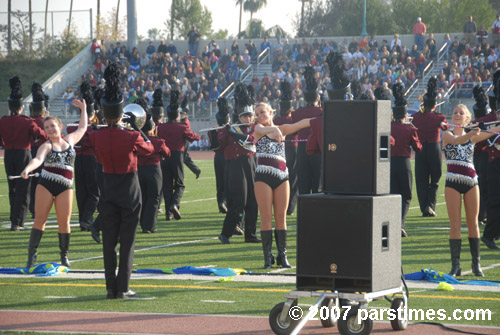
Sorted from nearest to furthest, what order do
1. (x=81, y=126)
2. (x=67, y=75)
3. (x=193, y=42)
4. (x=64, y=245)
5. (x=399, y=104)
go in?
(x=81, y=126) < (x=64, y=245) < (x=399, y=104) < (x=193, y=42) < (x=67, y=75)

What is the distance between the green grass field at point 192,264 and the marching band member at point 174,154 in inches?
16.1

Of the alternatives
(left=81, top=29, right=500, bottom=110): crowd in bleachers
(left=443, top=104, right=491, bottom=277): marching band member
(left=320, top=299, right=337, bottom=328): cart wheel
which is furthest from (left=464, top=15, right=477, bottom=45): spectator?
(left=320, top=299, right=337, bottom=328): cart wheel

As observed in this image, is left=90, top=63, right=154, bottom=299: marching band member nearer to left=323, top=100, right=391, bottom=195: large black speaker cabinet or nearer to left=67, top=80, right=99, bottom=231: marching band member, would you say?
left=323, top=100, right=391, bottom=195: large black speaker cabinet

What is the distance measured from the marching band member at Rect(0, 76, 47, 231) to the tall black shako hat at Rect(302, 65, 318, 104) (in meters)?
4.17

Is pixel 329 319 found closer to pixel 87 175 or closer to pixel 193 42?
pixel 87 175

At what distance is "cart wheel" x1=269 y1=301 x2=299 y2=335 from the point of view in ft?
21.8

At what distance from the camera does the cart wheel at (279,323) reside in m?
6.64

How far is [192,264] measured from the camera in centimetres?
1033

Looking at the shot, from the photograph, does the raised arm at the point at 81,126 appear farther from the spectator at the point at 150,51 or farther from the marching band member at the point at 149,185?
the spectator at the point at 150,51

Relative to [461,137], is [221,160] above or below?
below

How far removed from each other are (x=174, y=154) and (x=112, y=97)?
687cm

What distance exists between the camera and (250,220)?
12.2 metres

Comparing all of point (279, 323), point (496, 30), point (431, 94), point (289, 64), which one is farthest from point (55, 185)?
point (289, 64)

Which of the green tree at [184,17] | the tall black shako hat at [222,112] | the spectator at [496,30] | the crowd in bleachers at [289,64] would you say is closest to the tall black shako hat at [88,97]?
the tall black shako hat at [222,112]
